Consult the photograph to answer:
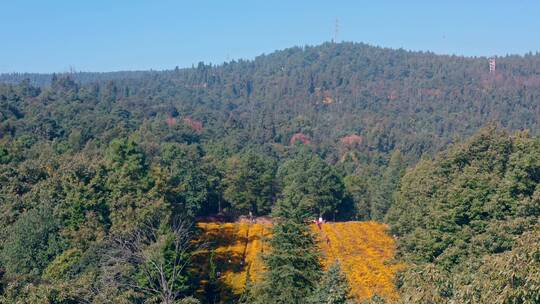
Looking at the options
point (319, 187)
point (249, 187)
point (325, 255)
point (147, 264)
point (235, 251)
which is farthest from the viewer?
point (319, 187)

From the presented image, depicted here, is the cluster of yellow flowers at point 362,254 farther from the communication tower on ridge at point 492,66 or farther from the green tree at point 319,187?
the communication tower on ridge at point 492,66

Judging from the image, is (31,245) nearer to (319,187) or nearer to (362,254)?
(362,254)

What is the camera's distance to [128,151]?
32.4 metres

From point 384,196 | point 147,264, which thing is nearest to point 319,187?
point 384,196

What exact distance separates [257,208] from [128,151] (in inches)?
620

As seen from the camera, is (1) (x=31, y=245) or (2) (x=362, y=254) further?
(2) (x=362, y=254)

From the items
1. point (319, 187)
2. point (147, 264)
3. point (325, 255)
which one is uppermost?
point (147, 264)

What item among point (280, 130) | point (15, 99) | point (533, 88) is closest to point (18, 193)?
point (15, 99)

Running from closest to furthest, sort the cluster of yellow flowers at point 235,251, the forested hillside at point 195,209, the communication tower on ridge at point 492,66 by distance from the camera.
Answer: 1. the forested hillside at point 195,209
2. the cluster of yellow flowers at point 235,251
3. the communication tower on ridge at point 492,66

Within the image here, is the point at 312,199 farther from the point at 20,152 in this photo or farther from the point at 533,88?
the point at 533,88

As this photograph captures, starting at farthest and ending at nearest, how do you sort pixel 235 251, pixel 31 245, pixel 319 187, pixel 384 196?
pixel 384 196 → pixel 319 187 → pixel 235 251 → pixel 31 245

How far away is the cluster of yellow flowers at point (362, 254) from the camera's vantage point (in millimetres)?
25484

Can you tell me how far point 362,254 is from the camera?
3120cm

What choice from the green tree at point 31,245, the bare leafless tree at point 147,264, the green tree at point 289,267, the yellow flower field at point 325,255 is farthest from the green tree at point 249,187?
the green tree at point 289,267
